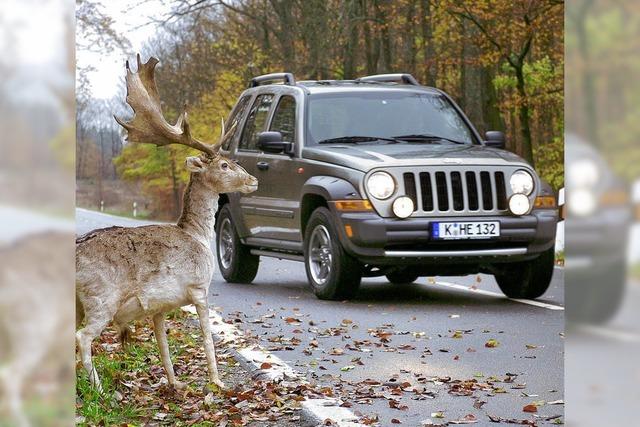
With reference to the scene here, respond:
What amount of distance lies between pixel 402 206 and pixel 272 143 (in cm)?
103

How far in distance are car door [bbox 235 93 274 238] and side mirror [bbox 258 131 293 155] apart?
0.26m

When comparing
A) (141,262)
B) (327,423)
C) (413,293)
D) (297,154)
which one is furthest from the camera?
(413,293)

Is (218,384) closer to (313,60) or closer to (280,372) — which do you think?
(280,372)

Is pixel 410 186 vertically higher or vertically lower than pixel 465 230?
higher

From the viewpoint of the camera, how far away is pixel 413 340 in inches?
319

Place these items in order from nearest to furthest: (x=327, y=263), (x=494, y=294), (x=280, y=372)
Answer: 1. (x=280, y=372)
2. (x=327, y=263)
3. (x=494, y=294)

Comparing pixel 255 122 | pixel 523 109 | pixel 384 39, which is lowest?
pixel 255 122

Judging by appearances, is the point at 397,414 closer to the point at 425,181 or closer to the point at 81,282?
the point at 81,282

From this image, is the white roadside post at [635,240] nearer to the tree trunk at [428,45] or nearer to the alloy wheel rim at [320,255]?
the alloy wheel rim at [320,255]

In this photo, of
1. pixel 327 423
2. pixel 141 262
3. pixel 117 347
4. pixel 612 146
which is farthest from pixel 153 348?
pixel 612 146

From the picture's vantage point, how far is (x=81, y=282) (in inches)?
201

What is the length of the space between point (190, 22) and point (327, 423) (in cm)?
782

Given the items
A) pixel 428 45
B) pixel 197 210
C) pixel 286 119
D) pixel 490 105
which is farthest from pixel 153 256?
pixel 490 105

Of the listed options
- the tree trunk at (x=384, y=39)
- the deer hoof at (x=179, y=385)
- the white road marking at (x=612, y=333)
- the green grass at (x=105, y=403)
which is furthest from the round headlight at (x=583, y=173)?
the tree trunk at (x=384, y=39)
